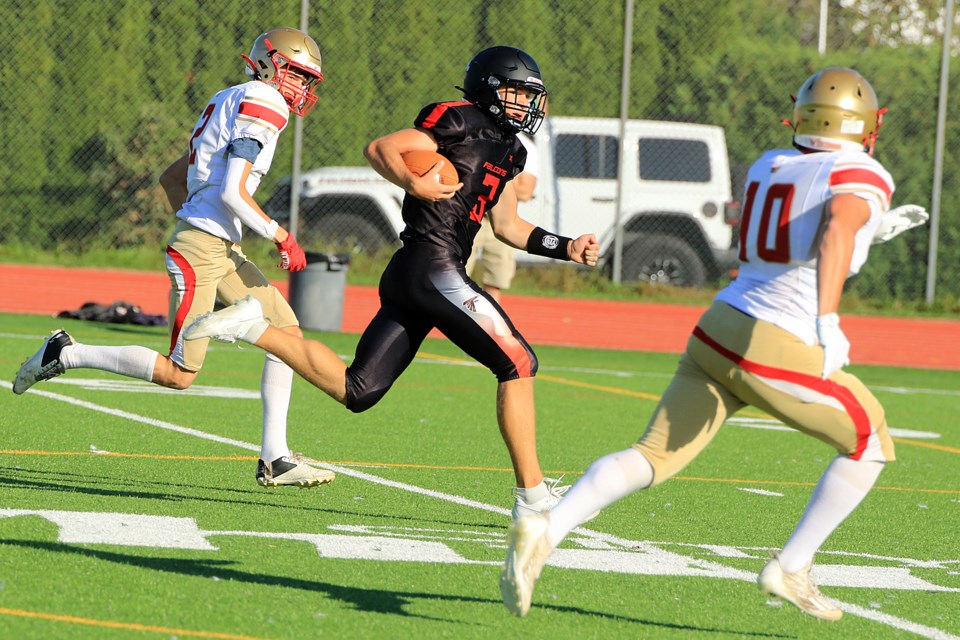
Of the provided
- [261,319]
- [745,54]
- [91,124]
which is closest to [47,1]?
[91,124]

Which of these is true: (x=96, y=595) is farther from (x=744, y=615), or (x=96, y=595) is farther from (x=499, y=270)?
(x=499, y=270)

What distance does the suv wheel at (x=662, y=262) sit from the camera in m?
18.9

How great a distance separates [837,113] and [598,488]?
1.44m

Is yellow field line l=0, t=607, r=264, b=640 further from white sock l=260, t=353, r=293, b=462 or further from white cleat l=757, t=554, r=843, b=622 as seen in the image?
white sock l=260, t=353, r=293, b=462

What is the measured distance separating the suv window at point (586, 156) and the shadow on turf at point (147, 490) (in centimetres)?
1225

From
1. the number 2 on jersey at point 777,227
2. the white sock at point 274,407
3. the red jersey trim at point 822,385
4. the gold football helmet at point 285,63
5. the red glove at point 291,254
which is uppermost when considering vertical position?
the gold football helmet at point 285,63

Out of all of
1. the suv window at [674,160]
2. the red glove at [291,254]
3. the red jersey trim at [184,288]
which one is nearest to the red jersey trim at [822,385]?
the red glove at [291,254]

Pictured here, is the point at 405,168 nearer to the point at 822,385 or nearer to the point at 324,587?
the point at 324,587

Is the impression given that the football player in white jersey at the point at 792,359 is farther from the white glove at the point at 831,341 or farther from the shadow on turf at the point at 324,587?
the shadow on turf at the point at 324,587

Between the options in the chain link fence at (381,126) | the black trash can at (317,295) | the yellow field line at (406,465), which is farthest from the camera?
the chain link fence at (381,126)

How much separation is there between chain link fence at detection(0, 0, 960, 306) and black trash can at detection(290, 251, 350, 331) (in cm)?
195

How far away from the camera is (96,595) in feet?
15.2

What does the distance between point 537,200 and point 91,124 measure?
18.6 ft

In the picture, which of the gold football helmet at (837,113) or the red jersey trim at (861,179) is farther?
the gold football helmet at (837,113)
